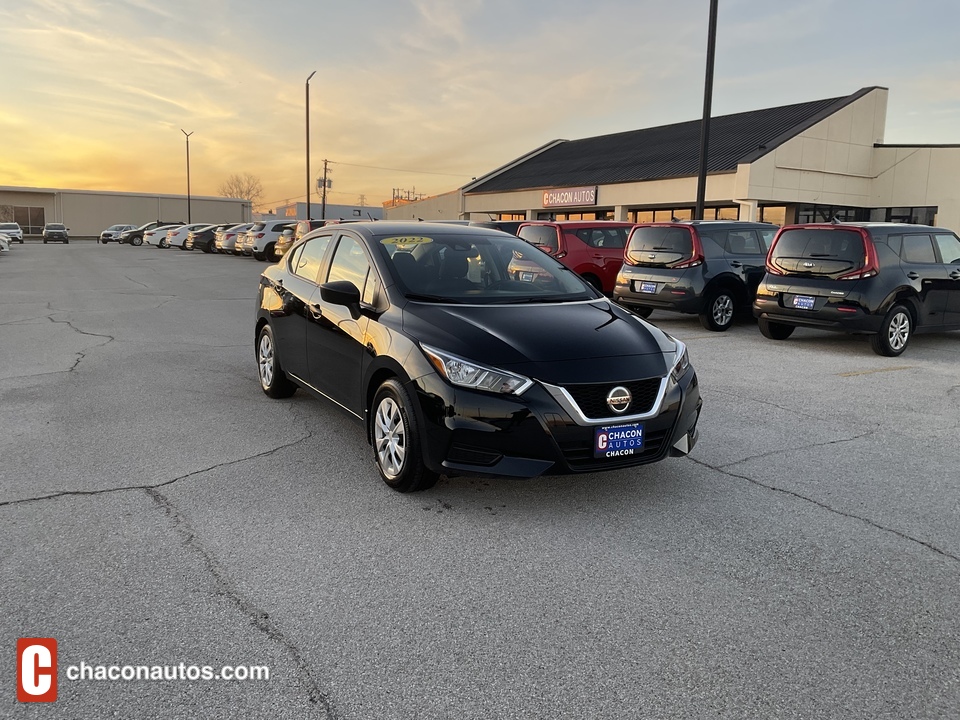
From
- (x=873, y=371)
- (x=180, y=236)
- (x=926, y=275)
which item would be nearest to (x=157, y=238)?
(x=180, y=236)

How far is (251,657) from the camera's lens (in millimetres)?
2830

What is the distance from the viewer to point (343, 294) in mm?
4957

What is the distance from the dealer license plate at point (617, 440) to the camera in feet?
13.5

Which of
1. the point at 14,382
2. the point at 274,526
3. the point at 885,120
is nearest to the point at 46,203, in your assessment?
the point at 885,120

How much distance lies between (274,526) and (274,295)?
308cm

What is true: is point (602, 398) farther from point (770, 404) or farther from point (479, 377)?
point (770, 404)

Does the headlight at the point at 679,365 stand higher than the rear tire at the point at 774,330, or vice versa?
the headlight at the point at 679,365

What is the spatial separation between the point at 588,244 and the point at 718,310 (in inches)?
142

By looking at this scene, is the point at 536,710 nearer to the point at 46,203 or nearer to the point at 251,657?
the point at 251,657

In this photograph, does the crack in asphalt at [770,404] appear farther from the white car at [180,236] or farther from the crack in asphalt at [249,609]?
the white car at [180,236]

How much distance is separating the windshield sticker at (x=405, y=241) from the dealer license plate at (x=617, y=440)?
213 centimetres

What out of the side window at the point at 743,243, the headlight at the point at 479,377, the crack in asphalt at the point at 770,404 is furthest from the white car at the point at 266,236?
the headlight at the point at 479,377

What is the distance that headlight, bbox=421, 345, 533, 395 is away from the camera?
4094 millimetres

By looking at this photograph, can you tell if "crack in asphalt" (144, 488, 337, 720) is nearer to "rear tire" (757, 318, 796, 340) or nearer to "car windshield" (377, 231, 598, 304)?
"car windshield" (377, 231, 598, 304)
